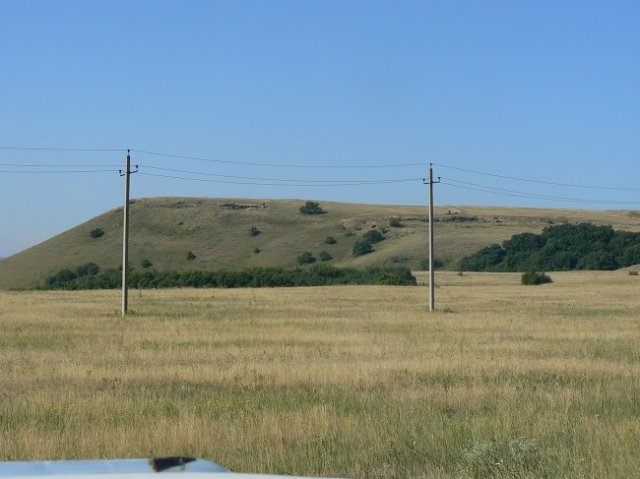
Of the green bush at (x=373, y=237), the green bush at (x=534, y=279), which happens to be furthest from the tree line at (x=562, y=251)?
the green bush at (x=534, y=279)

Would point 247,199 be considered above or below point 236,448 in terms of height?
above

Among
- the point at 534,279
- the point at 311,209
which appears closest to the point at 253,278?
the point at 534,279

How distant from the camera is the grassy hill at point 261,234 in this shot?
376 feet

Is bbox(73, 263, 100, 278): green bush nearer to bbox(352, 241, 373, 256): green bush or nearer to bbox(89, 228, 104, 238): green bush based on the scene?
bbox(89, 228, 104, 238): green bush

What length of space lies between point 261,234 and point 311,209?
50.9 ft

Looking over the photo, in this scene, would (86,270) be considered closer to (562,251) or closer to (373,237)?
(373,237)

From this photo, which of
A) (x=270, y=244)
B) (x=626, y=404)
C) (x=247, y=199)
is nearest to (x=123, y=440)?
(x=626, y=404)

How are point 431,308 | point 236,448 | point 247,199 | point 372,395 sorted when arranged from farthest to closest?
point 247,199 → point 431,308 → point 372,395 → point 236,448

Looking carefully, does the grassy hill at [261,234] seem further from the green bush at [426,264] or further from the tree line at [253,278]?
the tree line at [253,278]

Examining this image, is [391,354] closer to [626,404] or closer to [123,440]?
[626,404]

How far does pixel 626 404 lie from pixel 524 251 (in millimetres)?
101826

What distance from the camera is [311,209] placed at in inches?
5635

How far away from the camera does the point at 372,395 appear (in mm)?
14086

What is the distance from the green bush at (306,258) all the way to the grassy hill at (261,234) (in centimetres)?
101
